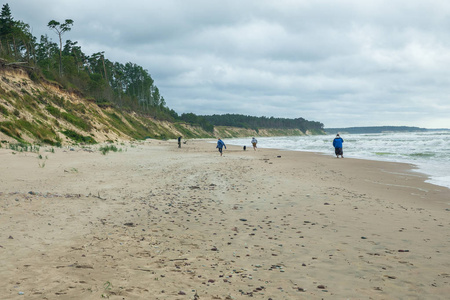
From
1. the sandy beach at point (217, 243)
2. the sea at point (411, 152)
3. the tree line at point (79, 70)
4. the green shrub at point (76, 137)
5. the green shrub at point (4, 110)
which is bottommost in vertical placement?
the sandy beach at point (217, 243)

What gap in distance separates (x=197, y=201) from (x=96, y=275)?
190 inches

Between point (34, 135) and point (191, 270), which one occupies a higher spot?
point (34, 135)

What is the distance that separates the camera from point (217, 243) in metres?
5.39

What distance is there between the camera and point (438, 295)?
3.60m

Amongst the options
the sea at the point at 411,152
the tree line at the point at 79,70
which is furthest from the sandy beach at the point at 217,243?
the tree line at the point at 79,70

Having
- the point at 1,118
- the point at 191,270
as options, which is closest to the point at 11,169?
the point at 191,270

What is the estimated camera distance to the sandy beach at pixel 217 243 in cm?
374

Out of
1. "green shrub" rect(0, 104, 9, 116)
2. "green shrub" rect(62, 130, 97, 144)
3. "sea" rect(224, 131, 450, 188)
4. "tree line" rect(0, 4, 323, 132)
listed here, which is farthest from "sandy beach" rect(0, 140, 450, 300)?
"tree line" rect(0, 4, 323, 132)

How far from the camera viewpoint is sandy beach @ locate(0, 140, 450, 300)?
3738 millimetres

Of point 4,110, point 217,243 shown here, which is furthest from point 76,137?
point 217,243

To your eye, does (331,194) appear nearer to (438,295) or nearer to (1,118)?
(438,295)

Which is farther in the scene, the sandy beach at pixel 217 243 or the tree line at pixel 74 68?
the tree line at pixel 74 68

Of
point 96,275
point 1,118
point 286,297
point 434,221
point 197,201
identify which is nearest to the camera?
point 286,297

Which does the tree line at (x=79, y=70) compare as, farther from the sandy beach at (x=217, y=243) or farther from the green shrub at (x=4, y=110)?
the sandy beach at (x=217, y=243)
